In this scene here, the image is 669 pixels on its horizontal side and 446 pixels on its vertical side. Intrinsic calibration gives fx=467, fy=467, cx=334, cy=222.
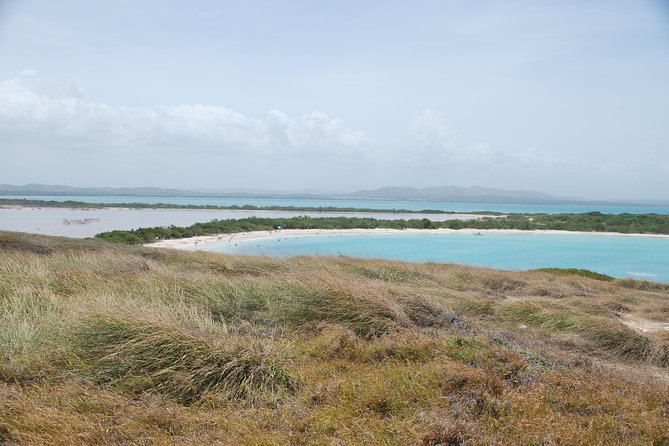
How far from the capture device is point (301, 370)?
4.68 metres

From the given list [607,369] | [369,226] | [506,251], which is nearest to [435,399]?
[607,369]

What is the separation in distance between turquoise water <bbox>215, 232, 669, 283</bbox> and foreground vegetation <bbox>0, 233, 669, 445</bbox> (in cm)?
1497

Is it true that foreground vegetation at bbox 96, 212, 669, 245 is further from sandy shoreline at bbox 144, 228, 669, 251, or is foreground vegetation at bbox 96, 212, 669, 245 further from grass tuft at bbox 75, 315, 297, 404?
grass tuft at bbox 75, 315, 297, 404

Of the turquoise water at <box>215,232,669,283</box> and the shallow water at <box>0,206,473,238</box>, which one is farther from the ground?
the shallow water at <box>0,206,473,238</box>

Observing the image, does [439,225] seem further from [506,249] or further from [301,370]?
[301,370]

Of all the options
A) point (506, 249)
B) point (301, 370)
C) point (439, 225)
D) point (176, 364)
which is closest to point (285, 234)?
point (506, 249)

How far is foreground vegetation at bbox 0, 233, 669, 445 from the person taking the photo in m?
3.42

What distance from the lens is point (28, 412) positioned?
343 centimetres

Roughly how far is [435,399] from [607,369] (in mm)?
2953

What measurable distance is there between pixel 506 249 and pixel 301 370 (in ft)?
103

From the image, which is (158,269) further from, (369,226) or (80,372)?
(369,226)

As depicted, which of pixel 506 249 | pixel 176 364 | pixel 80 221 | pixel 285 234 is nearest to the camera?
pixel 176 364

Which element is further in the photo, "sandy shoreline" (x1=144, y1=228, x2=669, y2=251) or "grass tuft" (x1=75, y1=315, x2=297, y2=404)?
"sandy shoreline" (x1=144, y1=228, x2=669, y2=251)

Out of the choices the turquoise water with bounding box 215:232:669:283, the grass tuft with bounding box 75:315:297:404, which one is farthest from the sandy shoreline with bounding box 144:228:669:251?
the grass tuft with bounding box 75:315:297:404
